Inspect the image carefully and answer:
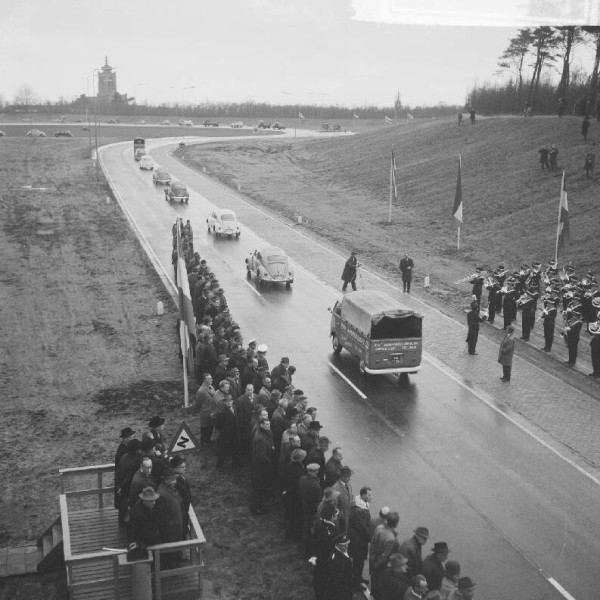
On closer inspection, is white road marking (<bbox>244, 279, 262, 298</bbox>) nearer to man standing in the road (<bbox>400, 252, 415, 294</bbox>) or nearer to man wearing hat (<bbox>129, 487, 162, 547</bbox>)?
man standing in the road (<bbox>400, 252, 415, 294</bbox>)

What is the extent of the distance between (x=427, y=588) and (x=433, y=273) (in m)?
25.9

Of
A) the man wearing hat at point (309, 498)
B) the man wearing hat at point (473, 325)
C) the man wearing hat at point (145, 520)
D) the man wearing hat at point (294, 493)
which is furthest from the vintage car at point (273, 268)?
the man wearing hat at point (145, 520)

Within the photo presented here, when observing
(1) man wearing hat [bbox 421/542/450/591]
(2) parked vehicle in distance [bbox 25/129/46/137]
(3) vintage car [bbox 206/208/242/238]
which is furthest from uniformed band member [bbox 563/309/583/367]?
(2) parked vehicle in distance [bbox 25/129/46/137]

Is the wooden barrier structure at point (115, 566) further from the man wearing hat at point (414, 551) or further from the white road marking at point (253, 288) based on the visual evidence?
the white road marking at point (253, 288)

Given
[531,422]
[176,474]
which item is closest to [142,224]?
[531,422]

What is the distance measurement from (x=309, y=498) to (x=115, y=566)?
3.12m

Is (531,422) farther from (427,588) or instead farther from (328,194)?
(328,194)

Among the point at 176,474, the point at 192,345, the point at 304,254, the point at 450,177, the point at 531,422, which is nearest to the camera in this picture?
the point at 176,474

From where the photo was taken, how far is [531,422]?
59.5ft

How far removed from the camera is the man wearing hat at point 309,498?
11758mm

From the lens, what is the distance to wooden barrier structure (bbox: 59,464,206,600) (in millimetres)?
10141

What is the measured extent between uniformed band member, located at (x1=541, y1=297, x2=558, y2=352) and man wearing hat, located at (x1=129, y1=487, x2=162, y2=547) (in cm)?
1550

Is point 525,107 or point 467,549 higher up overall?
point 525,107

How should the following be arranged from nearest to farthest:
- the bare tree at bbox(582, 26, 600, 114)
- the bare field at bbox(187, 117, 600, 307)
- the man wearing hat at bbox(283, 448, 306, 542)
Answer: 1. the man wearing hat at bbox(283, 448, 306, 542)
2. the bare field at bbox(187, 117, 600, 307)
3. the bare tree at bbox(582, 26, 600, 114)
